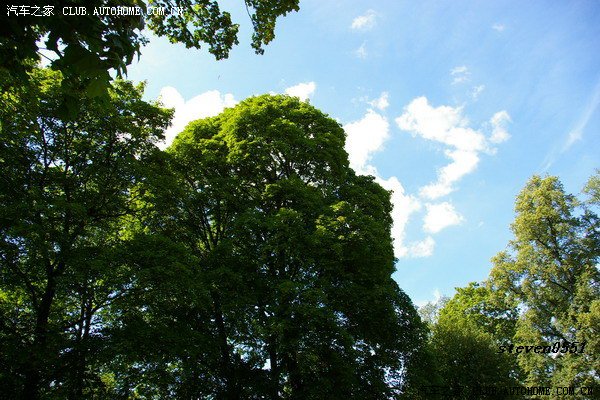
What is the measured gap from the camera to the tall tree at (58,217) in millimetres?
9727

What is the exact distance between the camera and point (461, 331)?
87.0ft

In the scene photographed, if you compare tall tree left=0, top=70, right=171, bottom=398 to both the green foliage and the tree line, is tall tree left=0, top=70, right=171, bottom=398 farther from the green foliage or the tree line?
the green foliage

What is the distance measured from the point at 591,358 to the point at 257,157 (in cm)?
1967

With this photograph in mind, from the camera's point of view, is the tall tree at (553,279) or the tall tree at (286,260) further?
the tall tree at (553,279)

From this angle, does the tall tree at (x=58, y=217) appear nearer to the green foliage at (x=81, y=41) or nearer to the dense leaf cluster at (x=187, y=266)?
the dense leaf cluster at (x=187, y=266)

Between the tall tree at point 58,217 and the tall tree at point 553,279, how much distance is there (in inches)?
865

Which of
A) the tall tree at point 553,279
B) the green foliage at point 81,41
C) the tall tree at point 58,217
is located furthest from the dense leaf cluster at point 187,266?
the tall tree at point 553,279

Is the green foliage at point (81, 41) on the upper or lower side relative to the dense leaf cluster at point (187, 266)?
lower

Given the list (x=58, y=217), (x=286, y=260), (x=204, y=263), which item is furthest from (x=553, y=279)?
(x=58, y=217)

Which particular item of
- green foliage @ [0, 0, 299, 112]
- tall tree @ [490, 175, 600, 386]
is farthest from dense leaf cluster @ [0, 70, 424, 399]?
Answer: tall tree @ [490, 175, 600, 386]

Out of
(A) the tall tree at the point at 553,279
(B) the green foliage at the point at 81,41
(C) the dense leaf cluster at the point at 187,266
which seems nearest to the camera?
(B) the green foliage at the point at 81,41

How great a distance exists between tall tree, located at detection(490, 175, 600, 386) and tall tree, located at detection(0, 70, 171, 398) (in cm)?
2197

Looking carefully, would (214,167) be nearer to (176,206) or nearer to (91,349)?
(176,206)

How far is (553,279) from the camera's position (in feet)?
74.3
